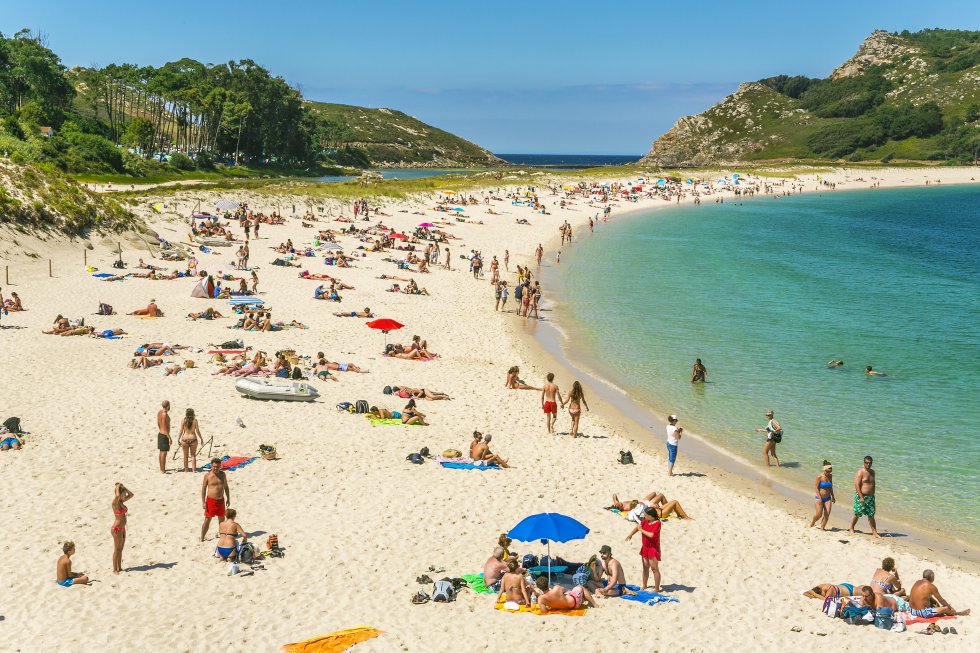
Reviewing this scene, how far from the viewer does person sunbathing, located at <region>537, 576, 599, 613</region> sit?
404 inches

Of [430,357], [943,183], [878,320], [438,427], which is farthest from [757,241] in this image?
[943,183]

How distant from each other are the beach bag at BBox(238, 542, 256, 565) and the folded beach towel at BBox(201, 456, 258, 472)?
3316 mm

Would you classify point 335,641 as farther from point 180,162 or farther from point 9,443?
point 180,162

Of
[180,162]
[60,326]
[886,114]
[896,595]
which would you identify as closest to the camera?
[896,595]

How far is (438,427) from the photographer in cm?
1730

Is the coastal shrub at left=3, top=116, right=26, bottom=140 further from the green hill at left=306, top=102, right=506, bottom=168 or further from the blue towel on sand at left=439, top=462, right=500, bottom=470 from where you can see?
the green hill at left=306, top=102, right=506, bottom=168

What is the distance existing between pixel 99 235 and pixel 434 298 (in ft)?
50.6

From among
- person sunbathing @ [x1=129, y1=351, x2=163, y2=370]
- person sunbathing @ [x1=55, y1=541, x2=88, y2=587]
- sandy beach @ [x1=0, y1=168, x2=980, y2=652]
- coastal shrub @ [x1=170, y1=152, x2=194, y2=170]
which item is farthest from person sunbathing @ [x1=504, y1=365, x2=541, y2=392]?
coastal shrub @ [x1=170, y1=152, x2=194, y2=170]

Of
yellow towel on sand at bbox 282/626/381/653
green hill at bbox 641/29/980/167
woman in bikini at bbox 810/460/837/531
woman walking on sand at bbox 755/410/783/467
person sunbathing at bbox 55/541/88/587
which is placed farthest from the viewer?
green hill at bbox 641/29/980/167

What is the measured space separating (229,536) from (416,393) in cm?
847

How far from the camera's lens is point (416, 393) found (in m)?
19.1

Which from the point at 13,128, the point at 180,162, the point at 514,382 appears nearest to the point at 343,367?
the point at 514,382

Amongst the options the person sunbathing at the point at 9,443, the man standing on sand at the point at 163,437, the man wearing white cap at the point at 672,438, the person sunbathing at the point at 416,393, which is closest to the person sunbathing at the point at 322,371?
the person sunbathing at the point at 416,393

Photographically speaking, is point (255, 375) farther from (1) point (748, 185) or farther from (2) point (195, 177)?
(1) point (748, 185)
